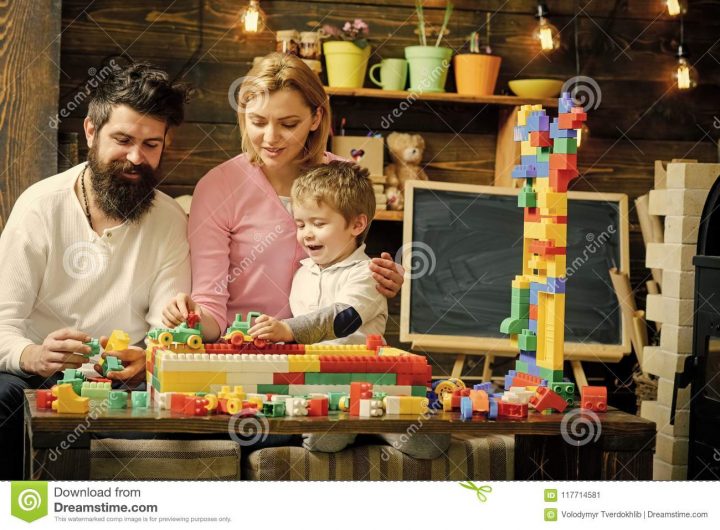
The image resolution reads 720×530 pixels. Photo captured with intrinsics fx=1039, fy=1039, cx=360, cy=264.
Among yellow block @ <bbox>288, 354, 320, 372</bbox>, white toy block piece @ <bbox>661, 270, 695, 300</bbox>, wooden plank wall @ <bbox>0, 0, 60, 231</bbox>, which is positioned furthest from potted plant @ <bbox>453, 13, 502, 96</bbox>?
yellow block @ <bbox>288, 354, 320, 372</bbox>

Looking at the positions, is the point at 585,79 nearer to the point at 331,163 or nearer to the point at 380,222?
the point at 380,222

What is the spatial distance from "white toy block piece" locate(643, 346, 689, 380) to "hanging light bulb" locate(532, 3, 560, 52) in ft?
4.37

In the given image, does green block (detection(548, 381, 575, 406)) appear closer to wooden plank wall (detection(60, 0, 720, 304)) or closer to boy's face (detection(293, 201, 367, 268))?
boy's face (detection(293, 201, 367, 268))

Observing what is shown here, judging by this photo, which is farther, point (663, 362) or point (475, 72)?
point (475, 72)

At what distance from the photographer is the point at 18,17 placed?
2756mm

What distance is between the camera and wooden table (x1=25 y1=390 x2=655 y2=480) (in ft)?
5.02

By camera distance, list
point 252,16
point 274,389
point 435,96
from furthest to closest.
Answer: point 435,96
point 252,16
point 274,389

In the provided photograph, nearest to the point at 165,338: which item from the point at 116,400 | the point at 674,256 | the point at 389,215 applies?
the point at 116,400

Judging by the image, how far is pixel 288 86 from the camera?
2273 mm

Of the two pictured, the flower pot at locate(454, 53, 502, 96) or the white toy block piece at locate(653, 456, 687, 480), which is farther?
the flower pot at locate(454, 53, 502, 96)

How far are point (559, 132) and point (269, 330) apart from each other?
599mm

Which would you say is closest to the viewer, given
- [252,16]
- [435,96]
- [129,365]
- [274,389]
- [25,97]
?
[274,389]

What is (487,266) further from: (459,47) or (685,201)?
(685,201)

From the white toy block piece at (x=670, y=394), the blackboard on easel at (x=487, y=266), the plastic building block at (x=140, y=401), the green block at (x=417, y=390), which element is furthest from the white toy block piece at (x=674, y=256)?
the plastic building block at (x=140, y=401)
